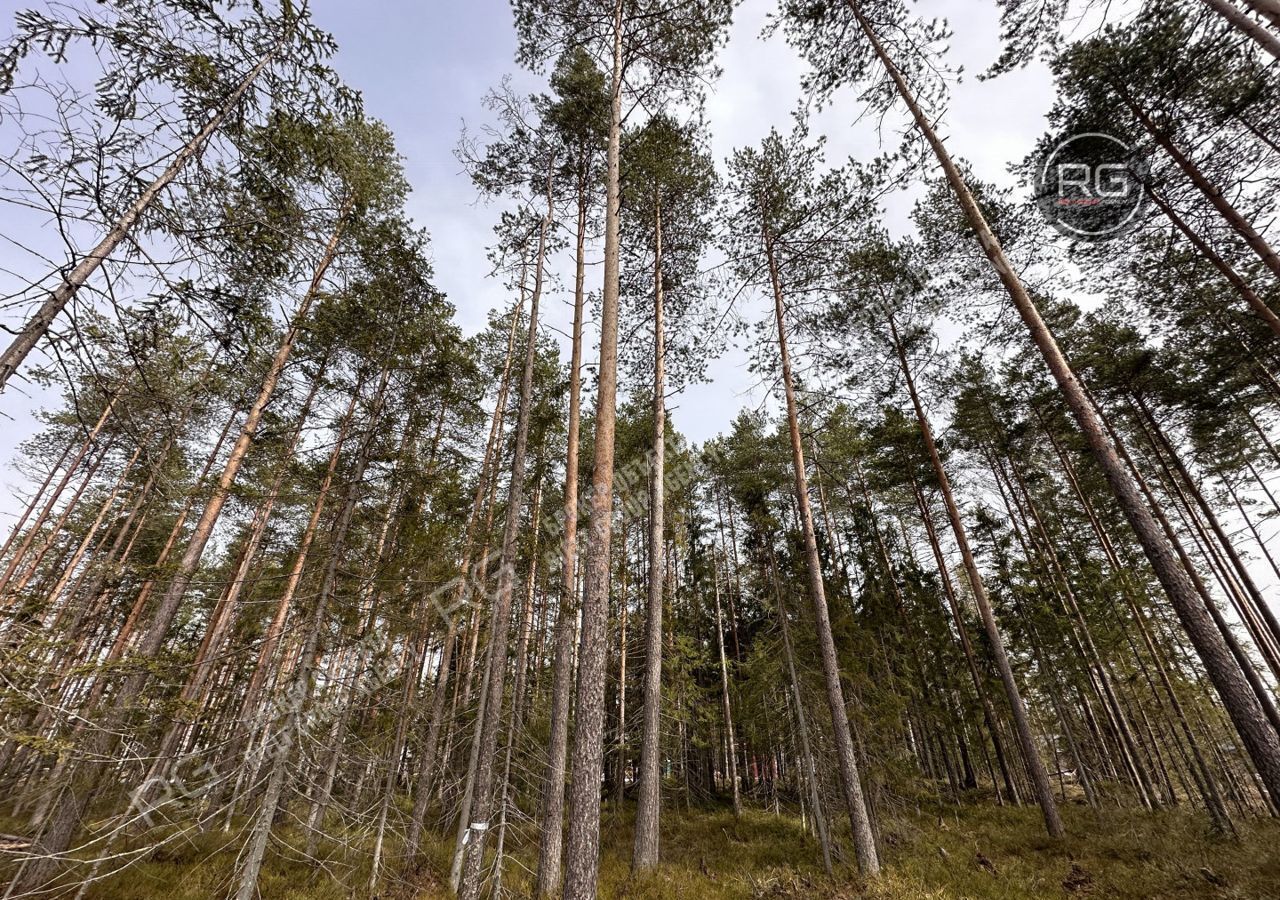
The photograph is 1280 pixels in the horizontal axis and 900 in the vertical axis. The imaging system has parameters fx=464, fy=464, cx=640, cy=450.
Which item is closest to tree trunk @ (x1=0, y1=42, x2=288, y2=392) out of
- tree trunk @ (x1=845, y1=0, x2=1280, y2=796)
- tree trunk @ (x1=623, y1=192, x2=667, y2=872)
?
tree trunk @ (x1=623, y1=192, x2=667, y2=872)

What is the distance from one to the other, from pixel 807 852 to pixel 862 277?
14.5 metres

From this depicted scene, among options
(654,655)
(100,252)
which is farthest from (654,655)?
(100,252)

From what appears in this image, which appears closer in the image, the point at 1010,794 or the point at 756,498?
the point at 756,498

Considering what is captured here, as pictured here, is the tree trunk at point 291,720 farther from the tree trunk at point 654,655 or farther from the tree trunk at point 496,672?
the tree trunk at point 654,655

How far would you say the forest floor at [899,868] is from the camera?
24.3 ft

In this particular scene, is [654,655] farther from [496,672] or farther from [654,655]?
[496,672]

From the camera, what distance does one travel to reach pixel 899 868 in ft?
29.0

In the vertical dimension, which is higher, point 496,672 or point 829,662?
point 829,662

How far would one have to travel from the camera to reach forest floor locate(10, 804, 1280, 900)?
742cm

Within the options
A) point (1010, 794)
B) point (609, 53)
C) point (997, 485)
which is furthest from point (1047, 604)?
point (609, 53)

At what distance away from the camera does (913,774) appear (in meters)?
11.9

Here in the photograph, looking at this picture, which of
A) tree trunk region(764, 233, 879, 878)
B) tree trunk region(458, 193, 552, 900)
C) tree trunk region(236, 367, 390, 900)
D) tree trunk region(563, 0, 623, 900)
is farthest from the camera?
tree trunk region(764, 233, 879, 878)

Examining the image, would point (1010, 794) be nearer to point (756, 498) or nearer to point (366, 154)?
point (756, 498)

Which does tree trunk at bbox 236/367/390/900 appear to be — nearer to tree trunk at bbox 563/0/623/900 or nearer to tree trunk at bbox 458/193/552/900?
tree trunk at bbox 458/193/552/900
